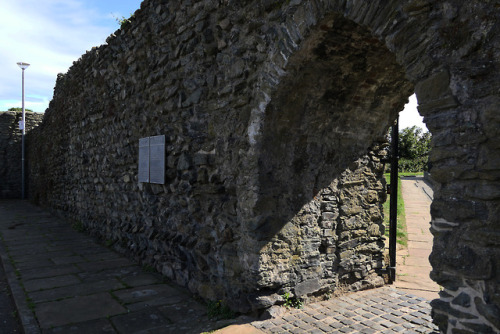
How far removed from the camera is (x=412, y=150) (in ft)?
101

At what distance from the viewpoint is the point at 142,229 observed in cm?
558

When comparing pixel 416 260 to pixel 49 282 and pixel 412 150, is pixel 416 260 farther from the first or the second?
pixel 412 150

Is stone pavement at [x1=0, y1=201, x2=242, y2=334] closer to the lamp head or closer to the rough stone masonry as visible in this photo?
the rough stone masonry

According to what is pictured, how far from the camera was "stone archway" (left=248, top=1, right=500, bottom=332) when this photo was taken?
190cm

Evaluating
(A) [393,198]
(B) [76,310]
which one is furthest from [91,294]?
(A) [393,198]

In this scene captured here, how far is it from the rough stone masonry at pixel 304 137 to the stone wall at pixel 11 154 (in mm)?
14302

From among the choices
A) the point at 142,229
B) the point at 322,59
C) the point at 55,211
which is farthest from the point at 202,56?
the point at 55,211

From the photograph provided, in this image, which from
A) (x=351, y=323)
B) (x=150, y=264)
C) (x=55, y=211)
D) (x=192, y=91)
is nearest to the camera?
(x=351, y=323)

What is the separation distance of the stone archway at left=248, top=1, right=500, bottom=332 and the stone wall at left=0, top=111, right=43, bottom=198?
17166mm

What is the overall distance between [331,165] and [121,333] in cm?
248

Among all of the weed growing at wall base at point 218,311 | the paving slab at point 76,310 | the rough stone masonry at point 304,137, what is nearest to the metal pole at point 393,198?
the rough stone masonry at point 304,137

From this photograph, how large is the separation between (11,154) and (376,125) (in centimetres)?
1780

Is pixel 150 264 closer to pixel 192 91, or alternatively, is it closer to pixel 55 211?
pixel 192 91

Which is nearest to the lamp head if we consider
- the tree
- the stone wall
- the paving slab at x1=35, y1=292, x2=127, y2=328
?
the stone wall
